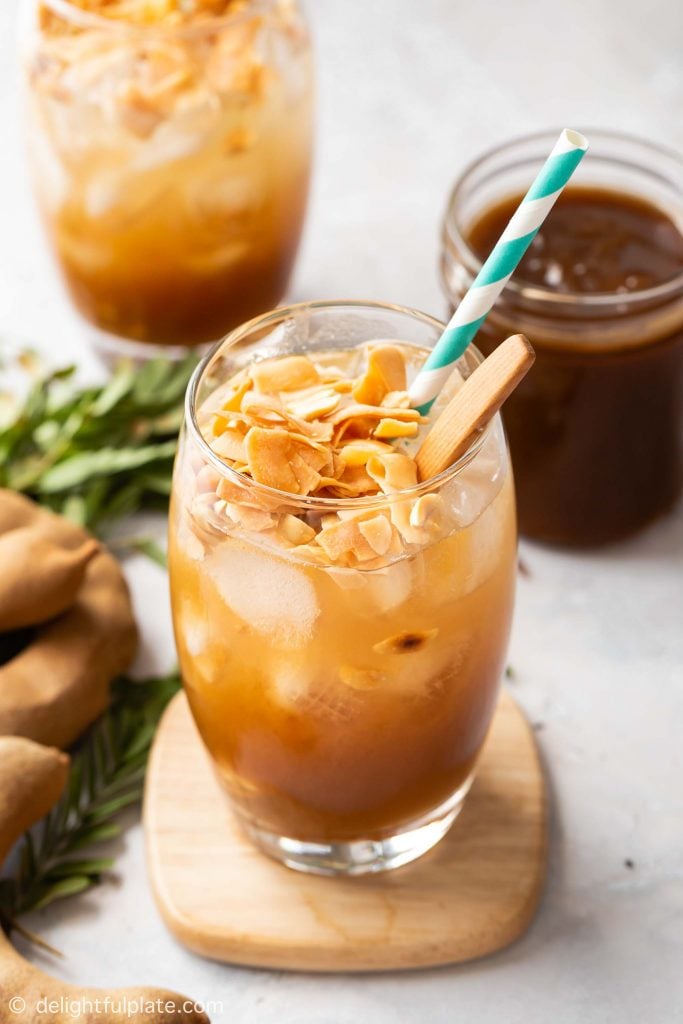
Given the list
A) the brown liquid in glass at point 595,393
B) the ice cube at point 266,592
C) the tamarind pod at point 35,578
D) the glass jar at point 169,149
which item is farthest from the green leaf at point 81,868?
the glass jar at point 169,149

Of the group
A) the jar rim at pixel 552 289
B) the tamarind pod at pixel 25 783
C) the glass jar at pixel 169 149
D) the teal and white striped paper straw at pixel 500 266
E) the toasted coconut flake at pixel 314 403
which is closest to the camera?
the teal and white striped paper straw at pixel 500 266

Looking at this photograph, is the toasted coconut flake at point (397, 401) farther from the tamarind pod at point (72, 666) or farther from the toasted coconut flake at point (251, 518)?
the tamarind pod at point (72, 666)

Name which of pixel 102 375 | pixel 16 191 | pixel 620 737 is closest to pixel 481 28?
pixel 16 191

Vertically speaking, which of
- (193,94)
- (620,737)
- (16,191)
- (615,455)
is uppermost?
(193,94)

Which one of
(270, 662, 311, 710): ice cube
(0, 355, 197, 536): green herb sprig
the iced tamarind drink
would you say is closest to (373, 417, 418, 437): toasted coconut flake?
the iced tamarind drink

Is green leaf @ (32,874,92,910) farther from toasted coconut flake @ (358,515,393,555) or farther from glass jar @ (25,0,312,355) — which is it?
glass jar @ (25,0,312,355)

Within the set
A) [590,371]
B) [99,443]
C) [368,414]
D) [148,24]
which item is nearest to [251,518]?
[368,414]

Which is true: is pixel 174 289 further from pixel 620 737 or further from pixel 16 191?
pixel 620 737

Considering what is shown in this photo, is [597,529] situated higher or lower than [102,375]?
lower
